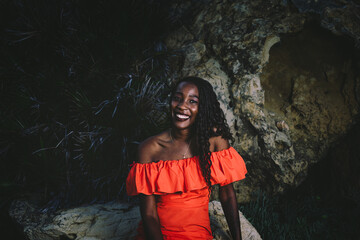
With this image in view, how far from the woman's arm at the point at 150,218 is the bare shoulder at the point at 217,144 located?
63 cm

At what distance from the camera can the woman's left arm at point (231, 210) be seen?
1.70 meters

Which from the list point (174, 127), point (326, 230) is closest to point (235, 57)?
point (174, 127)

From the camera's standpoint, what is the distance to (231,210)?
1.72 metres

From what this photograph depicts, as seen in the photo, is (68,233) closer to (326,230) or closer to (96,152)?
(96,152)

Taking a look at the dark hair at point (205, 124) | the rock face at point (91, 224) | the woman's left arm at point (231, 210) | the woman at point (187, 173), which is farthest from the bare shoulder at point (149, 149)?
the rock face at point (91, 224)

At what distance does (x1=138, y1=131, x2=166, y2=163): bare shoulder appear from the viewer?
173 centimetres

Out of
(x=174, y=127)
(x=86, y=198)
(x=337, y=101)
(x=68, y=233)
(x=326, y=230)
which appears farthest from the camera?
(x=86, y=198)

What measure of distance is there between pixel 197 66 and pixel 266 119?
105 centimetres

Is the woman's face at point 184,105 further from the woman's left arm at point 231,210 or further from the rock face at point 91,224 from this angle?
the rock face at point 91,224

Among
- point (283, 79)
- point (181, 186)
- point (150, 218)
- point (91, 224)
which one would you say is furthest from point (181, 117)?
point (283, 79)

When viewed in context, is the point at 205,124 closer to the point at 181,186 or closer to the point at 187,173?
the point at 187,173

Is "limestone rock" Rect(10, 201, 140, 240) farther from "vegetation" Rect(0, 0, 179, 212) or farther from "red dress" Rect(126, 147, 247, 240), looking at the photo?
"red dress" Rect(126, 147, 247, 240)

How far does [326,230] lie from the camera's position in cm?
237

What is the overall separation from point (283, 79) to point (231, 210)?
1.71 meters
